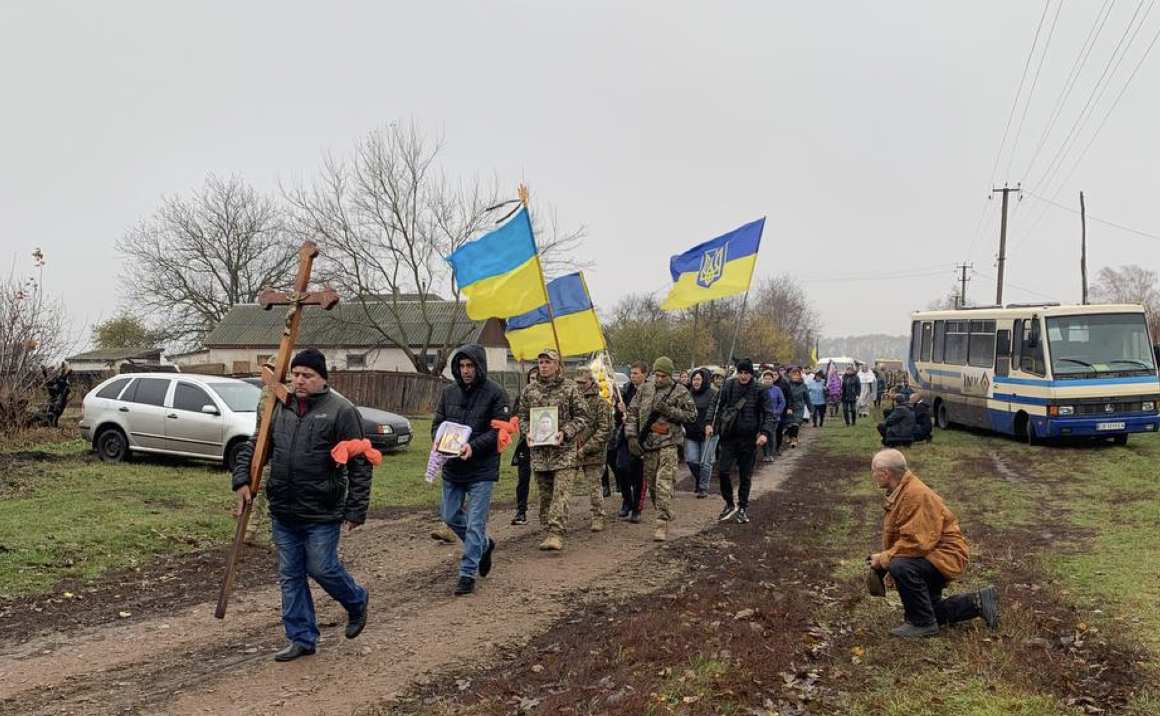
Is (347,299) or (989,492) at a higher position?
(347,299)

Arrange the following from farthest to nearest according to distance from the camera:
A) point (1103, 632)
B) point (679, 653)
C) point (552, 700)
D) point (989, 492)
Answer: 1. point (989, 492)
2. point (1103, 632)
3. point (679, 653)
4. point (552, 700)

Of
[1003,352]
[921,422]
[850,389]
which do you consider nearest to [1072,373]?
[1003,352]

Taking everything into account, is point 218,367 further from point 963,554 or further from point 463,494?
point 963,554

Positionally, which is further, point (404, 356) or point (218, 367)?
point (404, 356)

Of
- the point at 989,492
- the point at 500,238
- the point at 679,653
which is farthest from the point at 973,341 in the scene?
the point at 679,653

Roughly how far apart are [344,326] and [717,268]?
35.2 meters

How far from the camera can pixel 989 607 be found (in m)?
5.81

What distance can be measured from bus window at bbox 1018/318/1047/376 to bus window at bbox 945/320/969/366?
3.17m

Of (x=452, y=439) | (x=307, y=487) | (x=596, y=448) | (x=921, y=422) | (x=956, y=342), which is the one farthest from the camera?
(x=956, y=342)

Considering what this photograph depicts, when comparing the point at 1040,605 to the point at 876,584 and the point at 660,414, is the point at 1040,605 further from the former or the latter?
the point at 660,414

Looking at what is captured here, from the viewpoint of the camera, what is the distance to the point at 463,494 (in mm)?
7551

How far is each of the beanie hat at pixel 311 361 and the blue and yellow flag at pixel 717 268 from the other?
7194mm

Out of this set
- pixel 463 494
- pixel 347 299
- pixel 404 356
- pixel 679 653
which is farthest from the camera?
pixel 404 356

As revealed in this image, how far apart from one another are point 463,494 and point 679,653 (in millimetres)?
2759
